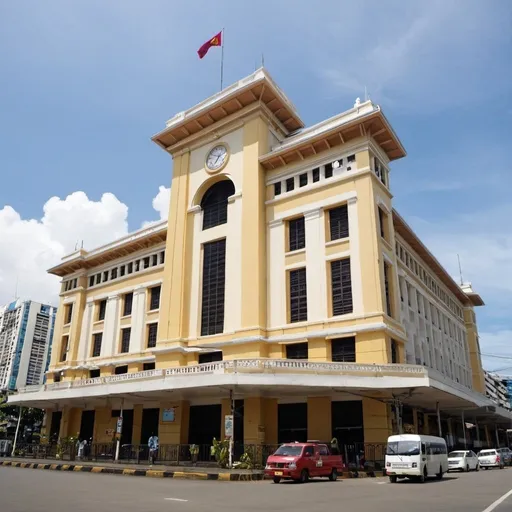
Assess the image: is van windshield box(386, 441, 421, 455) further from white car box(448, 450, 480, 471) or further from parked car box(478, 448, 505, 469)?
parked car box(478, 448, 505, 469)

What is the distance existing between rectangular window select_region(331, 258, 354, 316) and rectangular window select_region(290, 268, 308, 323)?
79.3 inches

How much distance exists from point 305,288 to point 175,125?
744 inches

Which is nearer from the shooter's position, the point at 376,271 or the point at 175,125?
the point at 376,271

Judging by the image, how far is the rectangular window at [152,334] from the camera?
42.2 metres

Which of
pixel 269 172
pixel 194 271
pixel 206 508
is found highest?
pixel 269 172

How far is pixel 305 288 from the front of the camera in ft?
107

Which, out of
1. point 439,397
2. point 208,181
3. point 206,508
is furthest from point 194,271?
point 206,508

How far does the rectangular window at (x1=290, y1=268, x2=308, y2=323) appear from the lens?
32312 mm

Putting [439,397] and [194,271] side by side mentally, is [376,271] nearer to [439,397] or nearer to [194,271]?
[439,397]

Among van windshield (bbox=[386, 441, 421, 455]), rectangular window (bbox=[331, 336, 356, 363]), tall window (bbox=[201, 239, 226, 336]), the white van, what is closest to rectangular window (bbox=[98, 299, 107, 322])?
tall window (bbox=[201, 239, 226, 336])

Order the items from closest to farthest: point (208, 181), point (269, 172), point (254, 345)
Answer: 1. point (254, 345)
2. point (269, 172)
3. point (208, 181)

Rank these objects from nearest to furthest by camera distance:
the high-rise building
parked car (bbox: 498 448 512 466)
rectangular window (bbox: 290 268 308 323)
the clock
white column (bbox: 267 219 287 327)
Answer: rectangular window (bbox: 290 268 308 323) < white column (bbox: 267 219 287 327) < parked car (bbox: 498 448 512 466) < the clock < the high-rise building

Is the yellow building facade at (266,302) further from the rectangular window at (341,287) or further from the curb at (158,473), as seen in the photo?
the curb at (158,473)

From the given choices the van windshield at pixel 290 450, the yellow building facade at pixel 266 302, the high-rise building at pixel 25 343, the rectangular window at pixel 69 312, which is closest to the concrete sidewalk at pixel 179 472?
the van windshield at pixel 290 450
